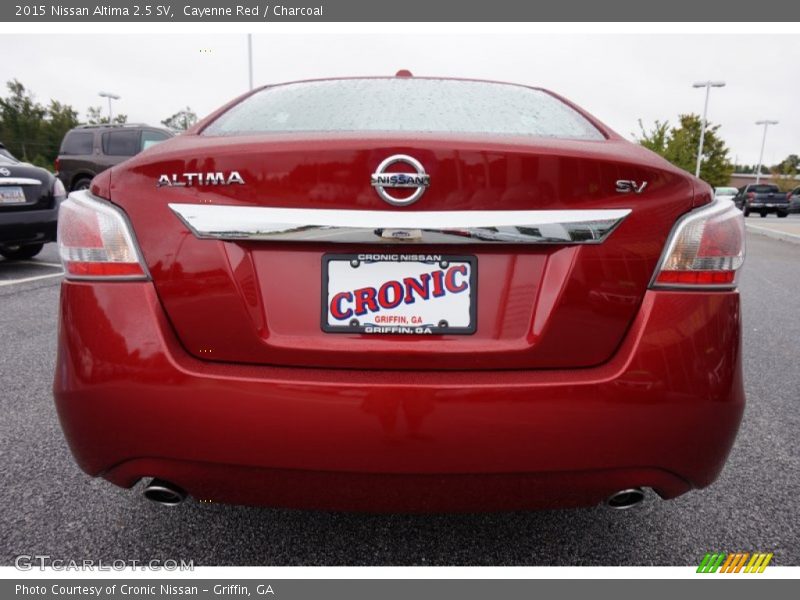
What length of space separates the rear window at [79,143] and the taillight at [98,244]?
1397cm

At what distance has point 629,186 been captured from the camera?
1.33 m

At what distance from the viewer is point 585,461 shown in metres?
1.32

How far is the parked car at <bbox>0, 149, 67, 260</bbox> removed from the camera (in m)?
5.68

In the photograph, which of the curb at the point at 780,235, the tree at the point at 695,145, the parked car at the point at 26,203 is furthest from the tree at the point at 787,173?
the parked car at the point at 26,203

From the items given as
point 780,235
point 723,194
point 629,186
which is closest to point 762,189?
point 780,235

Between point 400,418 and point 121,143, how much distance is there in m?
14.1

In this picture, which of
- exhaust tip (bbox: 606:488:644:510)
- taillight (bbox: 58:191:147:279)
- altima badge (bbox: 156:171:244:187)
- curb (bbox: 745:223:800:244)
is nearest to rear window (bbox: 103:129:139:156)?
taillight (bbox: 58:191:147:279)

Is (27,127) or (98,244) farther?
(27,127)

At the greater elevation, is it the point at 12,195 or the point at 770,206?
the point at 12,195

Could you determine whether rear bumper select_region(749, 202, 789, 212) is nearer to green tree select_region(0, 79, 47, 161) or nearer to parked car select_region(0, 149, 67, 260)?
parked car select_region(0, 149, 67, 260)

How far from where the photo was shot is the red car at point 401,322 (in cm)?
128

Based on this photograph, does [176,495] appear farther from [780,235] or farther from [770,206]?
[770,206]

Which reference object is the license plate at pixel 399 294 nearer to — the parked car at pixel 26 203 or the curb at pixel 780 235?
the parked car at pixel 26 203

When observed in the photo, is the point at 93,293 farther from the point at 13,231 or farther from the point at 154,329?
the point at 13,231
